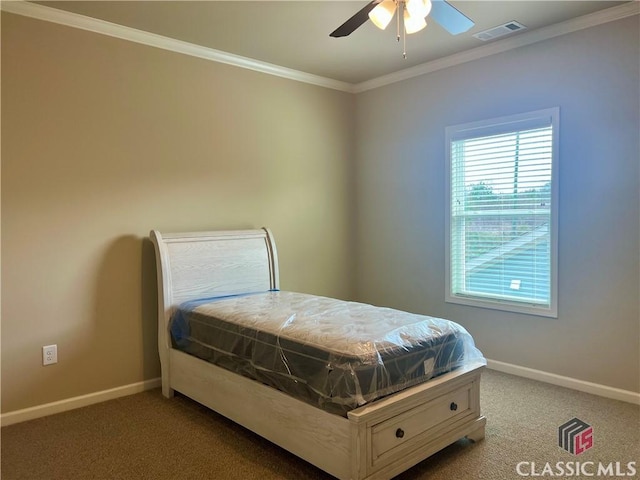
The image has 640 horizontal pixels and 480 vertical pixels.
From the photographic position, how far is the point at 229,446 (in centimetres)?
262

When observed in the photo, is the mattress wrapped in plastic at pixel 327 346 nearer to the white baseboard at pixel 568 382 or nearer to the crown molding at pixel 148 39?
the white baseboard at pixel 568 382

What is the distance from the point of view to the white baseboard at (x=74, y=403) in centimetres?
293

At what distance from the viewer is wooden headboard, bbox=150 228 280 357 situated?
131 inches

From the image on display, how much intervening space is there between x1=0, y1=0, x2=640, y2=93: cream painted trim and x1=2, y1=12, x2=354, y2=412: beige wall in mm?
61

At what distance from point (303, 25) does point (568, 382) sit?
3.14 meters

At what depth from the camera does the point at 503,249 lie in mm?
3766

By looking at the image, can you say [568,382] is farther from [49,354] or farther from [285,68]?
[49,354]

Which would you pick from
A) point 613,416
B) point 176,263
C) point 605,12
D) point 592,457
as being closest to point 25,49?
point 176,263

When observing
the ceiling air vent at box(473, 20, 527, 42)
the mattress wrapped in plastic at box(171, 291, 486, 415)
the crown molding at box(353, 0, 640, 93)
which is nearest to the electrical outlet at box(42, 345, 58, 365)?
the mattress wrapped in plastic at box(171, 291, 486, 415)

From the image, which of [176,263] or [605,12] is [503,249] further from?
[176,263]

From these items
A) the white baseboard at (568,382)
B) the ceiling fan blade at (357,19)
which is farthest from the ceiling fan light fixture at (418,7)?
the white baseboard at (568,382)

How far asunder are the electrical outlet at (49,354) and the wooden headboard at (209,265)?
0.65 m

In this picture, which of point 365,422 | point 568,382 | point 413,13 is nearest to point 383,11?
point 413,13

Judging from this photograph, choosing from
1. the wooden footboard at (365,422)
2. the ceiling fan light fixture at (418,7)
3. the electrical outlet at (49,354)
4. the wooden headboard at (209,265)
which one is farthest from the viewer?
the wooden headboard at (209,265)
